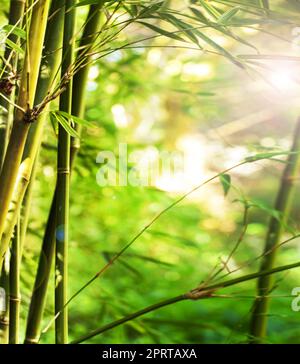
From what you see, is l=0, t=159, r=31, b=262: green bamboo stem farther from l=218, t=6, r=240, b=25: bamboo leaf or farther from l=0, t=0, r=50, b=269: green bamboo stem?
l=218, t=6, r=240, b=25: bamboo leaf

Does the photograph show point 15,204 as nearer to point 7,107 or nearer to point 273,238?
point 7,107

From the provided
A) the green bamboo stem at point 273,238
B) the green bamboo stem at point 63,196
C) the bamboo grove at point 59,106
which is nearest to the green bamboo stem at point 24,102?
the bamboo grove at point 59,106

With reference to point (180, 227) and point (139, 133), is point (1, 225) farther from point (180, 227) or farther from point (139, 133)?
point (139, 133)

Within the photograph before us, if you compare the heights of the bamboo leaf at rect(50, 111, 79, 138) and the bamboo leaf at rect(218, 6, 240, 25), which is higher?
the bamboo leaf at rect(218, 6, 240, 25)

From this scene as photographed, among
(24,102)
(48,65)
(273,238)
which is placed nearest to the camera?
(24,102)

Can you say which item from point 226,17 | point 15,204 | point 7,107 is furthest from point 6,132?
point 226,17

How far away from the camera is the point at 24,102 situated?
2.19 feet

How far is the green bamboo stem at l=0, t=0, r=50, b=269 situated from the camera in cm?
67

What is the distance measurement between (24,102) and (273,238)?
60cm

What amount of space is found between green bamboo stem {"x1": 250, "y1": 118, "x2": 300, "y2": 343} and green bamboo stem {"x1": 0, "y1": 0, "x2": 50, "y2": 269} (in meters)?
0.49

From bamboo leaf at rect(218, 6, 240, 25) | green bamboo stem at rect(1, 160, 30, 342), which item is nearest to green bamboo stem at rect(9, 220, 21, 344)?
green bamboo stem at rect(1, 160, 30, 342)

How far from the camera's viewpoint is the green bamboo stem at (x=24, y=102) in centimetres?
67

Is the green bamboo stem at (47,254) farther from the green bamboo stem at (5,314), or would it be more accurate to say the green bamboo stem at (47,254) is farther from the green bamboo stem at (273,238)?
the green bamboo stem at (273,238)
